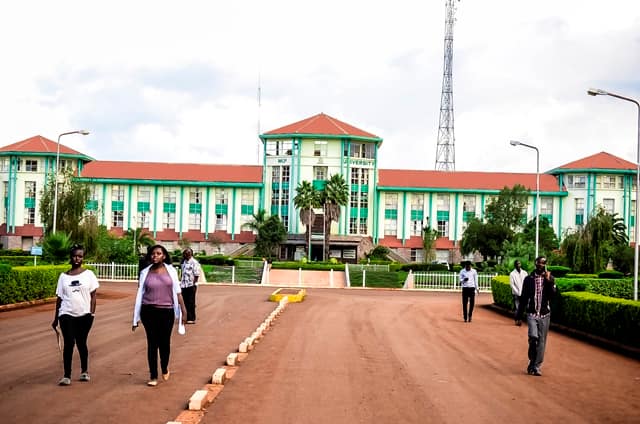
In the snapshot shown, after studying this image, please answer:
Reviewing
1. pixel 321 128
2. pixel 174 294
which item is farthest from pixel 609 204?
pixel 174 294

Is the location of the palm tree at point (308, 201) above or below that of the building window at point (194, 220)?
above

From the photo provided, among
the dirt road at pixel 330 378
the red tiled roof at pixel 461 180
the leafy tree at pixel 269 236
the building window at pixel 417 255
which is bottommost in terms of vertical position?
the dirt road at pixel 330 378

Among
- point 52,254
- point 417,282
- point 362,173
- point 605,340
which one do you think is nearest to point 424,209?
point 362,173

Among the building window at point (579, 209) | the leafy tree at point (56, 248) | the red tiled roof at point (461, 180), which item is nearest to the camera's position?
the leafy tree at point (56, 248)

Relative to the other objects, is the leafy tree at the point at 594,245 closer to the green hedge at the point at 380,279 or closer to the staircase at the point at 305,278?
the green hedge at the point at 380,279

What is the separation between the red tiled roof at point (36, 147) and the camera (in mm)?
80125

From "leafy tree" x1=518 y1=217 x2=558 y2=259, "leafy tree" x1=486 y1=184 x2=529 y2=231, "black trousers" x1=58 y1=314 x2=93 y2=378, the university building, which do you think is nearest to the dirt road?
"black trousers" x1=58 y1=314 x2=93 y2=378

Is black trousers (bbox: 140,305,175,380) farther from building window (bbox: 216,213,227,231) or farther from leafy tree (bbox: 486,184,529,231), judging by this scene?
building window (bbox: 216,213,227,231)

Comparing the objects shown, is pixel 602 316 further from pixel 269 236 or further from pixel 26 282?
pixel 269 236

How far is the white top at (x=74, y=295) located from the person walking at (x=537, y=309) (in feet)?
21.2

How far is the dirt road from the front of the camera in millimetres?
8609

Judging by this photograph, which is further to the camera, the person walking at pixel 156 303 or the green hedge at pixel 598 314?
the green hedge at pixel 598 314

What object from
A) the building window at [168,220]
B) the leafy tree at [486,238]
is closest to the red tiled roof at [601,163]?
the leafy tree at [486,238]

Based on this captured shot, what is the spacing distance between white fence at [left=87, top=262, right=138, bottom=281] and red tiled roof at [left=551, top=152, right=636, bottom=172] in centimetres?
4921
